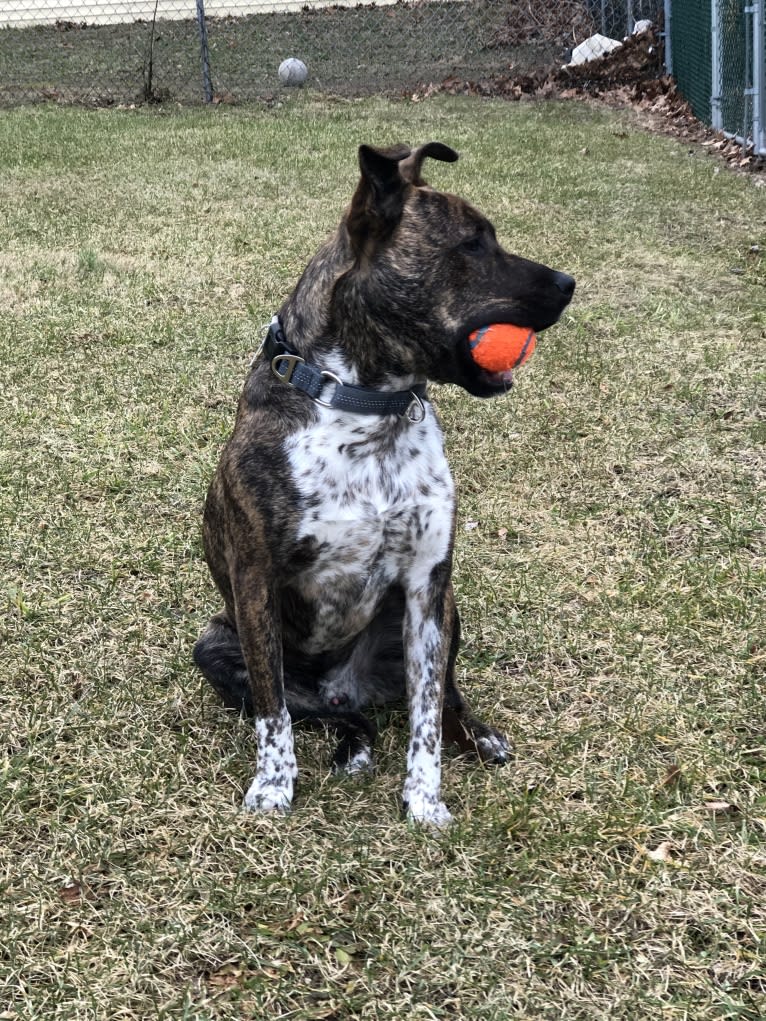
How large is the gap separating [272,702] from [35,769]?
69 cm

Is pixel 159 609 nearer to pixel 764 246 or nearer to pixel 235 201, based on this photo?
pixel 764 246

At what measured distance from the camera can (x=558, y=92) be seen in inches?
547

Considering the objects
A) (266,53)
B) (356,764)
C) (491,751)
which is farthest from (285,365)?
(266,53)

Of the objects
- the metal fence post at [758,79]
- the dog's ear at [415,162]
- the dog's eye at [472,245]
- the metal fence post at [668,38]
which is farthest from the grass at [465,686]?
the metal fence post at [668,38]

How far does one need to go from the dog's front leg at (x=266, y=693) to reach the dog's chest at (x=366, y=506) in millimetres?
128

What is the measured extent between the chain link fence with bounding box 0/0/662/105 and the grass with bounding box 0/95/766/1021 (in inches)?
333

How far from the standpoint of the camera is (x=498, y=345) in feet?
8.41

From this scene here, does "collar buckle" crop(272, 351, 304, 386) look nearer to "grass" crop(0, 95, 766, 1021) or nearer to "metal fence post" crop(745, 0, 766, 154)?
"grass" crop(0, 95, 766, 1021)

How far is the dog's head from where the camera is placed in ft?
8.41

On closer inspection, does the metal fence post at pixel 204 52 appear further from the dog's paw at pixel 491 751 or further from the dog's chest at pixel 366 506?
the dog's paw at pixel 491 751

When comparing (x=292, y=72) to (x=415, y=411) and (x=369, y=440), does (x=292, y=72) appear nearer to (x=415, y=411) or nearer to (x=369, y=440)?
(x=415, y=411)

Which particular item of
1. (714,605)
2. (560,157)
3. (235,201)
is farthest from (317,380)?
(560,157)

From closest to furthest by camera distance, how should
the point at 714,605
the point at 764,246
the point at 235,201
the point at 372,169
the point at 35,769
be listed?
1. the point at 372,169
2. the point at 35,769
3. the point at 714,605
4. the point at 764,246
5. the point at 235,201

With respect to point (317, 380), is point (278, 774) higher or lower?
lower
